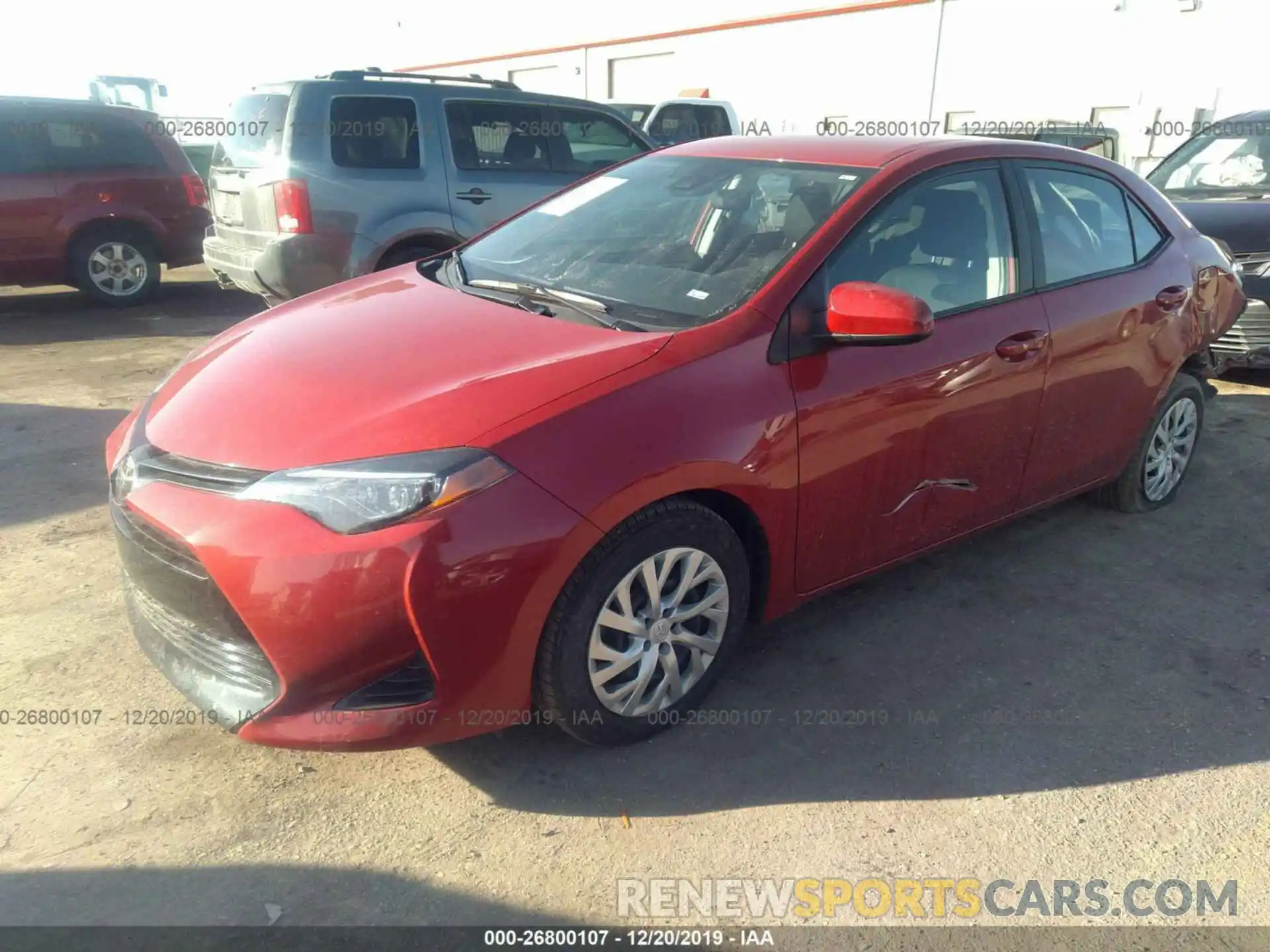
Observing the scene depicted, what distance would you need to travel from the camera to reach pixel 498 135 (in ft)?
23.9

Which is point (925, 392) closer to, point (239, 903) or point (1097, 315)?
point (1097, 315)

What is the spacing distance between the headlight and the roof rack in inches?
202

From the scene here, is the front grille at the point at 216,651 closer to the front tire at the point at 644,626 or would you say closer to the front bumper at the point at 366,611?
the front bumper at the point at 366,611

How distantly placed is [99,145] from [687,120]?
250 inches

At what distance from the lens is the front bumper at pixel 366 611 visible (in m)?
2.19

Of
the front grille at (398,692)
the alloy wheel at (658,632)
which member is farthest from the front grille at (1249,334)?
the front grille at (398,692)

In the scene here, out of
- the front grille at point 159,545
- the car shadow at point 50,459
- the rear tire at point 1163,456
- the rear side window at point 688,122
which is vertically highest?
the rear side window at point 688,122

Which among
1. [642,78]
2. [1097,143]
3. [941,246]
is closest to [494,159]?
[941,246]

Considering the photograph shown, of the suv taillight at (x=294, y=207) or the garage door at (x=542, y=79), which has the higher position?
the garage door at (x=542, y=79)

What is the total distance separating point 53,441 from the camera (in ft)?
16.7

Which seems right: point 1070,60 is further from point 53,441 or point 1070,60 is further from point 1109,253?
point 53,441

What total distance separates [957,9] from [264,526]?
18162mm

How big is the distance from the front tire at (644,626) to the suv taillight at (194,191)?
826cm

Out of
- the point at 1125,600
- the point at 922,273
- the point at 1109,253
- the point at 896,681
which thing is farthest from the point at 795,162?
the point at 1125,600
